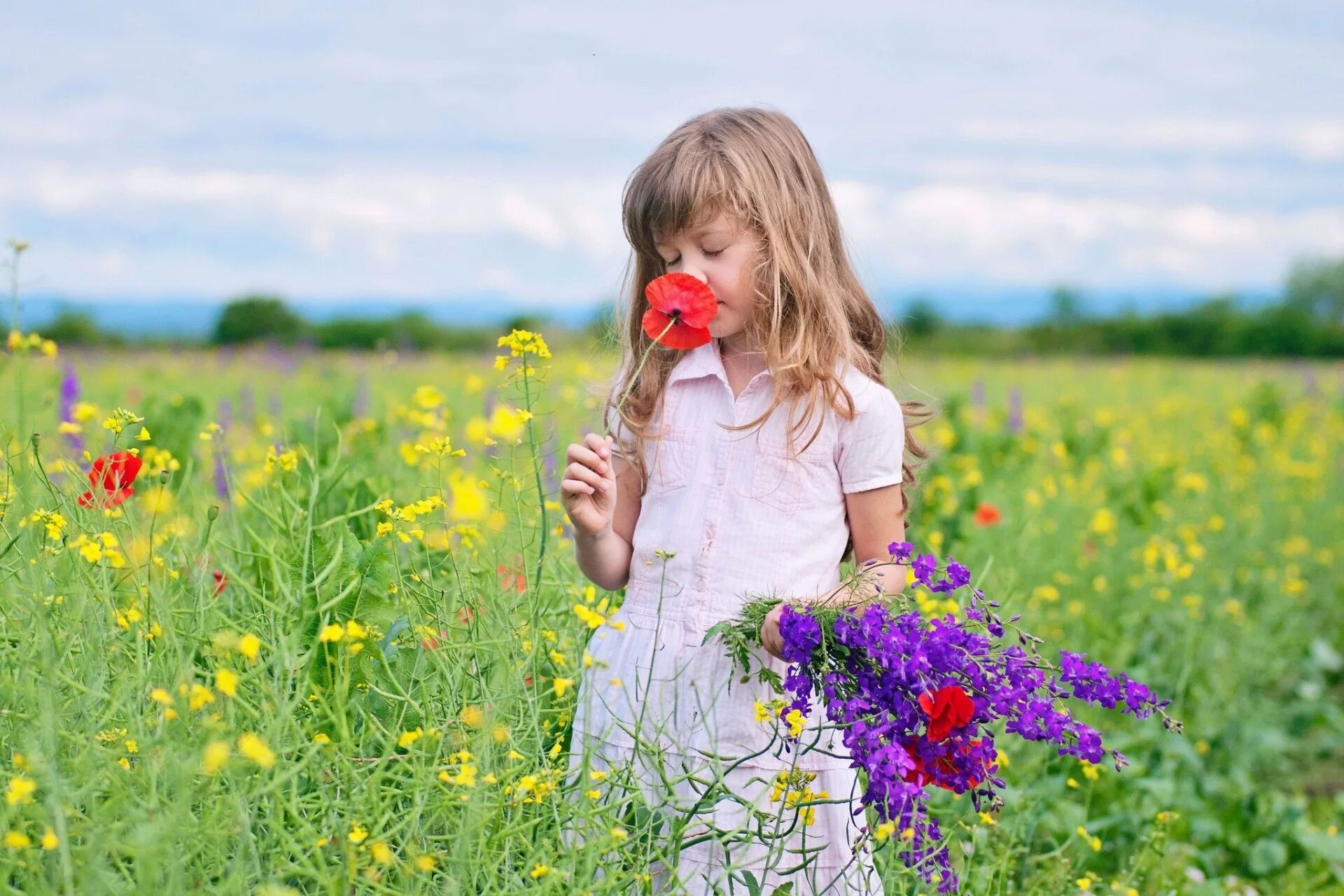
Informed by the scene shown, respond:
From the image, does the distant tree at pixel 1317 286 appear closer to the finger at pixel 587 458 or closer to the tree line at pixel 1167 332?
the tree line at pixel 1167 332

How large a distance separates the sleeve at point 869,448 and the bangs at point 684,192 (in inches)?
15.1

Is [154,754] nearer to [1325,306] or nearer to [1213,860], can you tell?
[1213,860]

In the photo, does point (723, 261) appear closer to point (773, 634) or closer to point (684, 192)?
point (684, 192)

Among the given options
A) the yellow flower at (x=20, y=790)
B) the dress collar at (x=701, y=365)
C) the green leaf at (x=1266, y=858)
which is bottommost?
the green leaf at (x=1266, y=858)

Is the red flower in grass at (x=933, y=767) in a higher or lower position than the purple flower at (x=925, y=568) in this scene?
lower

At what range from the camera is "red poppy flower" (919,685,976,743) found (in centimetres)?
162

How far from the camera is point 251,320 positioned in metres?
15.6

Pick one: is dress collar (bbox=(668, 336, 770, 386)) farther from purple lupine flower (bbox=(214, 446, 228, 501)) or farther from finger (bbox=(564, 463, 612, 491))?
purple lupine flower (bbox=(214, 446, 228, 501))

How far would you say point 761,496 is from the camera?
2049 mm

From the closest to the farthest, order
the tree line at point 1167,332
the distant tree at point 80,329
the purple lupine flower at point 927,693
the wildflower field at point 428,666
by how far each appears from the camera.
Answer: the wildflower field at point 428,666 → the purple lupine flower at point 927,693 → the distant tree at point 80,329 → the tree line at point 1167,332

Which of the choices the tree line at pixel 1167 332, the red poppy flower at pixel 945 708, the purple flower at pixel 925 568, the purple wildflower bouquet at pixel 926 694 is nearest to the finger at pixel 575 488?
the purple wildflower bouquet at pixel 926 694

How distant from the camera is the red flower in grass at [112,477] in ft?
6.46

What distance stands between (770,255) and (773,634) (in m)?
0.64

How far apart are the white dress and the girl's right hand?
11cm
